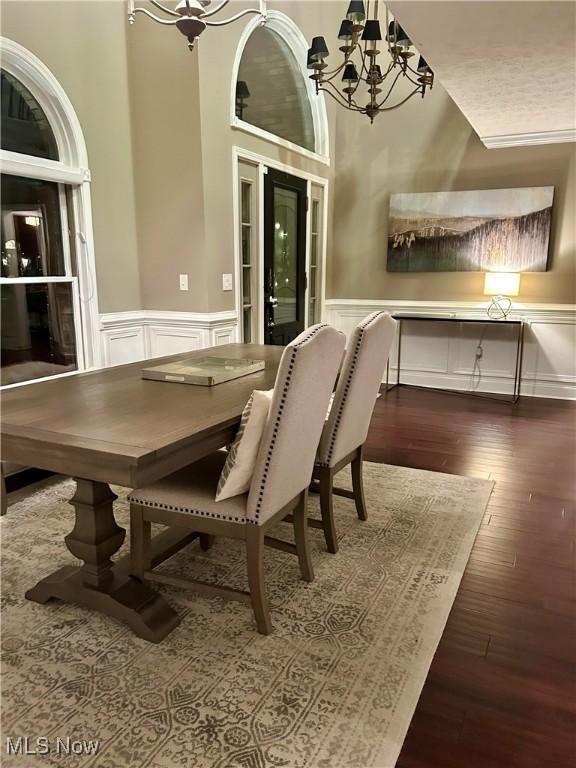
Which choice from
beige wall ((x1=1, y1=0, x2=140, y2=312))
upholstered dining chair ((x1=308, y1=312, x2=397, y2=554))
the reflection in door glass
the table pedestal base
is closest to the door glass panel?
the reflection in door glass

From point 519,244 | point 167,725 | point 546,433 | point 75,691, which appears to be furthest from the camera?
point 519,244

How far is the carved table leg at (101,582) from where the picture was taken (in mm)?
1974

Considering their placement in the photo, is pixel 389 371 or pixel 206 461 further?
pixel 389 371

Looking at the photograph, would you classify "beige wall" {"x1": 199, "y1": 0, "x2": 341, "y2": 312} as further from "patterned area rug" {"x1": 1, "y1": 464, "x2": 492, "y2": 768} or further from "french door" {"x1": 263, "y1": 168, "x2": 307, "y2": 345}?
"patterned area rug" {"x1": 1, "y1": 464, "x2": 492, "y2": 768}

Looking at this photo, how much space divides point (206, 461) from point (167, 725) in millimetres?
972

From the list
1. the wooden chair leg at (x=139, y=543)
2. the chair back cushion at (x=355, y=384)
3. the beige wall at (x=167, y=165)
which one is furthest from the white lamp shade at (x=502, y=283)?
the wooden chair leg at (x=139, y=543)

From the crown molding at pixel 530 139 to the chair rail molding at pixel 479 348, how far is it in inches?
58.9

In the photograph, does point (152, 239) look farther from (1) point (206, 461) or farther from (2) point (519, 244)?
(2) point (519, 244)

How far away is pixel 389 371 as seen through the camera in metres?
6.25

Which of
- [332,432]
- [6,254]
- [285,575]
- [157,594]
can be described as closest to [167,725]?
[157,594]

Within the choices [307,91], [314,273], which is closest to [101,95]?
[307,91]

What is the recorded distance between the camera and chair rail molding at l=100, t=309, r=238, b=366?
4.06m

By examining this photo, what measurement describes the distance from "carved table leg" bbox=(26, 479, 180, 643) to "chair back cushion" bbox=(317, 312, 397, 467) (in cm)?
90

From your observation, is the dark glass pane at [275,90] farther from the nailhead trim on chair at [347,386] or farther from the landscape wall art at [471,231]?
the nailhead trim on chair at [347,386]
